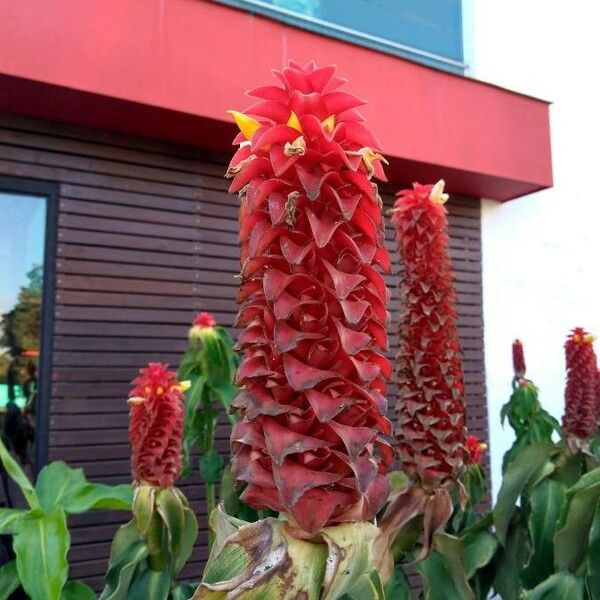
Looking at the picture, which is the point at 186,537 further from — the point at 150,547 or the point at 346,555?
the point at 346,555

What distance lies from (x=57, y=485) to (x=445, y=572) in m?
1.51

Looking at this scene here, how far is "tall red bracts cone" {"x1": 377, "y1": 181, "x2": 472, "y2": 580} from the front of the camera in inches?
69.8

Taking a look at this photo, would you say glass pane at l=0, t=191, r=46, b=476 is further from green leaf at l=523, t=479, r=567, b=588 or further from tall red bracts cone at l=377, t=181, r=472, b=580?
green leaf at l=523, t=479, r=567, b=588

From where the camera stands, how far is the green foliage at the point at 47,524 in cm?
214

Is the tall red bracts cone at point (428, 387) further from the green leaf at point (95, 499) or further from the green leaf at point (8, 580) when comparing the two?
Answer: the green leaf at point (8, 580)

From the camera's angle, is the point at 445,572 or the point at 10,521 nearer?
the point at 445,572

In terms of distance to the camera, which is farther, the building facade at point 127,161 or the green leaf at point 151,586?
the building facade at point 127,161

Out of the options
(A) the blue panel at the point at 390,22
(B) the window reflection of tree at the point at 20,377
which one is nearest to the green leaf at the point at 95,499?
(B) the window reflection of tree at the point at 20,377

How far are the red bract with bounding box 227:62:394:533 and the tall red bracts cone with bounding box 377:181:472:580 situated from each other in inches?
29.0

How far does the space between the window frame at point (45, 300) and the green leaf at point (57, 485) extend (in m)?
1.26

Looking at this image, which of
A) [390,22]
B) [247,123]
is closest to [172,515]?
[247,123]

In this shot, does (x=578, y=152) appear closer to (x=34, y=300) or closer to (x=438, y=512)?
(x=34, y=300)

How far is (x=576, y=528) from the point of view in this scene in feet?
5.70

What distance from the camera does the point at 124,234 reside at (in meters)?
4.20
